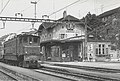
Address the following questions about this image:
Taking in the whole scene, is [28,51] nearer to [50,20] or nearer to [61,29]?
[50,20]

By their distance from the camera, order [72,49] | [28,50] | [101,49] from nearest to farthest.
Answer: [28,50] → [101,49] → [72,49]

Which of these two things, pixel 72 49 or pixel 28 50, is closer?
pixel 28 50

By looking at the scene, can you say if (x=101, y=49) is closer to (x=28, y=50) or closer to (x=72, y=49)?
(x=72, y=49)

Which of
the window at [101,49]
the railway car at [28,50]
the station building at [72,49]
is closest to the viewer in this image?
the railway car at [28,50]

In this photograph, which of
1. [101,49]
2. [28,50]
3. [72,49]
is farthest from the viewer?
[72,49]

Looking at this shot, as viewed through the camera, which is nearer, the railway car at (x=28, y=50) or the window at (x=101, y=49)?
the railway car at (x=28, y=50)

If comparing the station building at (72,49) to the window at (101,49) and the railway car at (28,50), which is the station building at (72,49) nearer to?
the window at (101,49)

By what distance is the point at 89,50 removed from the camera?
4253 centimetres

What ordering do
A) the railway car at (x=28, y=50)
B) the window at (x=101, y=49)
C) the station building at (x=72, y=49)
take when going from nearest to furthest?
1. the railway car at (x=28, y=50)
2. the station building at (x=72, y=49)
3. the window at (x=101, y=49)

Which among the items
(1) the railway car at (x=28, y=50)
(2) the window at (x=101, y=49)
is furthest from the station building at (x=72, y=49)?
(1) the railway car at (x=28, y=50)

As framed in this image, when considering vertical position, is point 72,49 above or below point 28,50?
above

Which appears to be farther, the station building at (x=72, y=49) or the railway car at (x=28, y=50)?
the station building at (x=72, y=49)

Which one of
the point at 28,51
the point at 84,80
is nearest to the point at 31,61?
the point at 28,51

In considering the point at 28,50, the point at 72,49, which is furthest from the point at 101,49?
the point at 28,50
